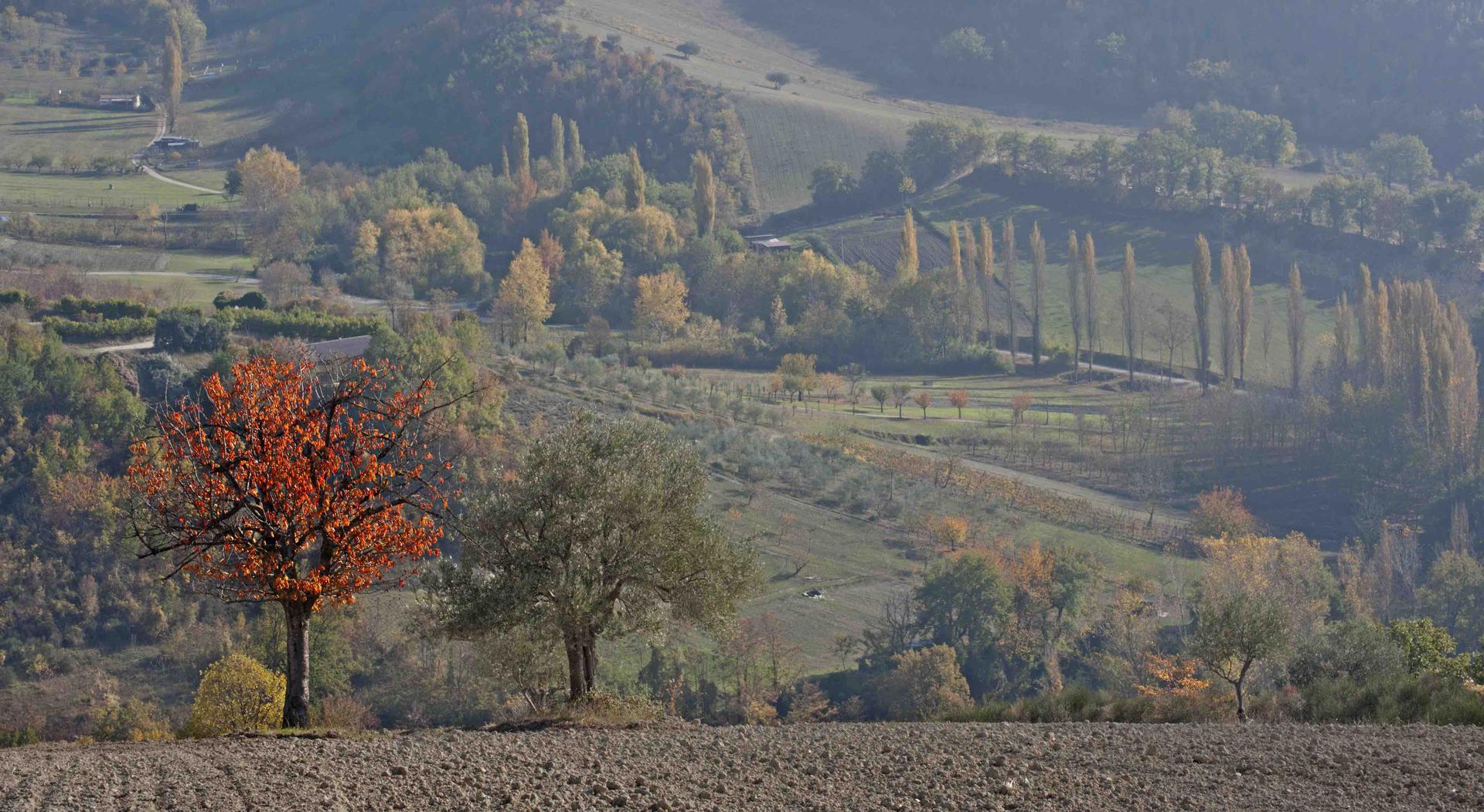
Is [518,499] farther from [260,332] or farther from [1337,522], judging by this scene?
[1337,522]

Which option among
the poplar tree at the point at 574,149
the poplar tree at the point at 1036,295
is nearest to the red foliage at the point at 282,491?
the poplar tree at the point at 1036,295

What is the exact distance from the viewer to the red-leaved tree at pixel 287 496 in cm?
1962

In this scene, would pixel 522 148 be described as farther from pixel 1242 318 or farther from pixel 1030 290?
pixel 1242 318

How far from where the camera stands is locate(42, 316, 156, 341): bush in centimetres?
6744

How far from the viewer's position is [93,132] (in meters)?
137

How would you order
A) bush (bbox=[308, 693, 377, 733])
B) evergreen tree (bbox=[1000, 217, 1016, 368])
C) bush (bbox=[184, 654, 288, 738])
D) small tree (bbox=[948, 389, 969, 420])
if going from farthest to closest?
evergreen tree (bbox=[1000, 217, 1016, 368]), small tree (bbox=[948, 389, 969, 420]), bush (bbox=[184, 654, 288, 738]), bush (bbox=[308, 693, 377, 733])

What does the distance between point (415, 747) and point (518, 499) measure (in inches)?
221

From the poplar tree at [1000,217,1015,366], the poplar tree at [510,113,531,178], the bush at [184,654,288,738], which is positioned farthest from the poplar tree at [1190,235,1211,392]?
the bush at [184,654,288,738]

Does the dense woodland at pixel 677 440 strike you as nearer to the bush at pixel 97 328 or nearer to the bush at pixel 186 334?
the bush at pixel 186 334

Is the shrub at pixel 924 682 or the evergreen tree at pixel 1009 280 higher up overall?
the evergreen tree at pixel 1009 280

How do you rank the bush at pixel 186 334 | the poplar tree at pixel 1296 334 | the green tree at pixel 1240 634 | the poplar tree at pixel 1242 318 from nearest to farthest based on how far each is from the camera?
the green tree at pixel 1240 634 → the bush at pixel 186 334 → the poplar tree at pixel 1296 334 → the poplar tree at pixel 1242 318

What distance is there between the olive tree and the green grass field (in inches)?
2955

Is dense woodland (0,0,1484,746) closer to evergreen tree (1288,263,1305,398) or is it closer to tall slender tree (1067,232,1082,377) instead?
evergreen tree (1288,263,1305,398)

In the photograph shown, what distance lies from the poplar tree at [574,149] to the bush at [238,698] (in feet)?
316
